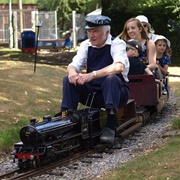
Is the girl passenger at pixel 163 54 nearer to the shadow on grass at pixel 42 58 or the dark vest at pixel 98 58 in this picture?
the dark vest at pixel 98 58

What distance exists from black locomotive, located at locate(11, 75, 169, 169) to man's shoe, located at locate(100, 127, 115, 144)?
0.15 meters

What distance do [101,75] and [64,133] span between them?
912 mm

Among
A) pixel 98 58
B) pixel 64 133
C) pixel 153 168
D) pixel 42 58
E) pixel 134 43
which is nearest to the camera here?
pixel 153 168

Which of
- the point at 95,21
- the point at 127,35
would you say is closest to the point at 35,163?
the point at 95,21

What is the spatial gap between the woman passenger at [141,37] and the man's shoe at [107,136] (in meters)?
2.84

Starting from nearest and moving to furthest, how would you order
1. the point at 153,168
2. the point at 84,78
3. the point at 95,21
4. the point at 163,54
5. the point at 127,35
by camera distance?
1. the point at 153,168
2. the point at 84,78
3. the point at 95,21
4. the point at 127,35
5. the point at 163,54

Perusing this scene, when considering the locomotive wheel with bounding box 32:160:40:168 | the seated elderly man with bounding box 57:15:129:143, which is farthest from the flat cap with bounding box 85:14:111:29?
the locomotive wheel with bounding box 32:160:40:168

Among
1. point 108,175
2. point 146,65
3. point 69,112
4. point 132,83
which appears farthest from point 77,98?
point 146,65

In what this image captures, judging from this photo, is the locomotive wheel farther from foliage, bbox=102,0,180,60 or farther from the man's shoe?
foliage, bbox=102,0,180,60

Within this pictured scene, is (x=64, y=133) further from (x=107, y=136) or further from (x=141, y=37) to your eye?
(x=141, y=37)

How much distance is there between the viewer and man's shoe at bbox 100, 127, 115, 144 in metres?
7.40

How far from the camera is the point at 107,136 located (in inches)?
292

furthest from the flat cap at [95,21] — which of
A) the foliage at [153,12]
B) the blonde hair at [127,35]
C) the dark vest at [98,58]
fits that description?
the foliage at [153,12]

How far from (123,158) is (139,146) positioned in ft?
2.65
